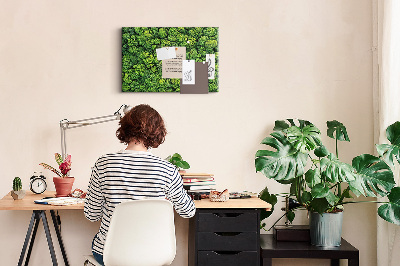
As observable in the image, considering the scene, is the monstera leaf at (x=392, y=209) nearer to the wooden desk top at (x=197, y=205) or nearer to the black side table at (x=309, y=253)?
the black side table at (x=309, y=253)

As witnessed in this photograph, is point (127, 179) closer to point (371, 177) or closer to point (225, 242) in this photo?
point (225, 242)

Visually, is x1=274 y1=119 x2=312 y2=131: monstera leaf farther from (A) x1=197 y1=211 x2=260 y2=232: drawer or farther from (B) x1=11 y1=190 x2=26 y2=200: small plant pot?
(B) x1=11 y1=190 x2=26 y2=200: small plant pot

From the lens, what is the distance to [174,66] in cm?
358

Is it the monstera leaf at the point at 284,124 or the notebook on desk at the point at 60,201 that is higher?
the monstera leaf at the point at 284,124

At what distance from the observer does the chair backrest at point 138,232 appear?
2238 millimetres

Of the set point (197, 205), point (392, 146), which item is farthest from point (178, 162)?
point (392, 146)

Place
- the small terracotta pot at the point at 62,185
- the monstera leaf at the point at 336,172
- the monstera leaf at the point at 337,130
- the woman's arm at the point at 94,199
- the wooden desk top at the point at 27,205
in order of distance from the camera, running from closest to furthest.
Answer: the woman's arm at the point at 94,199 < the wooden desk top at the point at 27,205 < the monstera leaf at the point at 336,172 < the small terracotta pot at the point at 62,185 < the monstera leaf at the point at 337,130

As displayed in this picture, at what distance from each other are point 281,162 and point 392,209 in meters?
0.72

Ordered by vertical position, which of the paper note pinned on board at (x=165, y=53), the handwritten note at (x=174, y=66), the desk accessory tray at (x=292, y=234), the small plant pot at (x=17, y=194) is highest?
the paper note pinned on board at (x=165, y=53)

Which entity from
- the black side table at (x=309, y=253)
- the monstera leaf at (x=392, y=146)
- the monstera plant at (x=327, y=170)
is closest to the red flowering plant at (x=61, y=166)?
the monstera plant at (x=327, y=170)

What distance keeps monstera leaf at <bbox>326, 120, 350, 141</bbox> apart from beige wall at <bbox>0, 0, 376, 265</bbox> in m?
0.13

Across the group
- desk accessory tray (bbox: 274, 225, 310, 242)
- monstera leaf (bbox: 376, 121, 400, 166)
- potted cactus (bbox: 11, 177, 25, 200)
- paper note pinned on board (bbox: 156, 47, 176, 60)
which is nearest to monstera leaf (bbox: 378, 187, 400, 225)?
monstera leaf (bbox: 376, 121, 400, 166)

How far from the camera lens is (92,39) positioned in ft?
11.8

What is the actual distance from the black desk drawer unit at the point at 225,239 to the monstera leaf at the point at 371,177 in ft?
2.18
